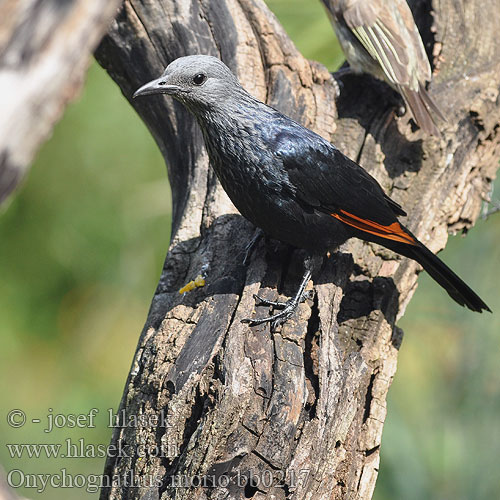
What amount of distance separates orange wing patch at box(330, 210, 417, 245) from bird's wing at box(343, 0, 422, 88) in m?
1.17

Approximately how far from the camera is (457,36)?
165 inches

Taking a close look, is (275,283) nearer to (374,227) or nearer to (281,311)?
(281,311)

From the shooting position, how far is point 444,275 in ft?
10.9

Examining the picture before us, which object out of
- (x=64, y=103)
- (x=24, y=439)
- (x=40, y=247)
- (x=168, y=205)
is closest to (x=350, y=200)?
(x=64, y=103)

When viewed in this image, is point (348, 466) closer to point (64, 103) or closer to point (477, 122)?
point (64, 103)

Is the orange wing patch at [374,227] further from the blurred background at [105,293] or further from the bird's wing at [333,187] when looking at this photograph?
the blurred background at [105,293]

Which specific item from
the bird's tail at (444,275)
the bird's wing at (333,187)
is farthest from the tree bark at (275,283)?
the bird's wing at (333,187)

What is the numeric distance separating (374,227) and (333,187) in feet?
0.87

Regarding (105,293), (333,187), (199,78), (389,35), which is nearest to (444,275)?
(333,187)

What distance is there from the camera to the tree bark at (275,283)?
2424mm

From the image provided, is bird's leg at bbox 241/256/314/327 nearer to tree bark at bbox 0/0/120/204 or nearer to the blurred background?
the blurred background

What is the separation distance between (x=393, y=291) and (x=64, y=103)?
2279mm

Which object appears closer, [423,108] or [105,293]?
[423,108]

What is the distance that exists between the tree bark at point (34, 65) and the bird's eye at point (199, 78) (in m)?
1.84
